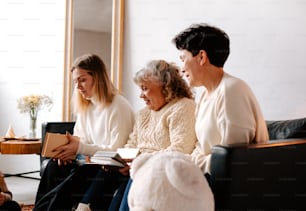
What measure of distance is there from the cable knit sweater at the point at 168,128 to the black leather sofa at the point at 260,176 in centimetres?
45

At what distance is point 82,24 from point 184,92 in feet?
6.26

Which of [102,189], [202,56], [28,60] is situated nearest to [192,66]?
[202,56]

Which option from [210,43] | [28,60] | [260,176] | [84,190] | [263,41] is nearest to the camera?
[260,176]

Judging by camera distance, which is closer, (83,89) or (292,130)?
(292,130)

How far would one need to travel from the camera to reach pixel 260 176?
164cm

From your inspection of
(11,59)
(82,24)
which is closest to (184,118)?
(82,24)

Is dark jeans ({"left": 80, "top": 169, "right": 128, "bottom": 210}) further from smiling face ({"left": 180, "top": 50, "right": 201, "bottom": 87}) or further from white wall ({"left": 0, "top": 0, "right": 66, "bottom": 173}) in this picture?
white wall ({"left": 0, "top": 0, "right": 66, "bottom": 173})

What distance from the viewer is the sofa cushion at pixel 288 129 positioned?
2.00 m

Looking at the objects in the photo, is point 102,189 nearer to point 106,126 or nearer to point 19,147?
point 106,126

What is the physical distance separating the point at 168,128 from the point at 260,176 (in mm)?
637

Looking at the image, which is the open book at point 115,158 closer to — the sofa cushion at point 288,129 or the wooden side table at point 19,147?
the sofa cushion at point 288,129

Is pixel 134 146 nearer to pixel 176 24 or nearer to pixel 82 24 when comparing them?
pixel 176 24

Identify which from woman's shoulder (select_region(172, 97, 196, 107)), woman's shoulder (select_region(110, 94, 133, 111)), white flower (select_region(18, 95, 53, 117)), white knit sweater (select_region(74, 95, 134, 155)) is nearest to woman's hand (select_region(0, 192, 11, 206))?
white knit sweater (select_region(74, 95, 134, 155))

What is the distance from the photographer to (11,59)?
438 centimetres
